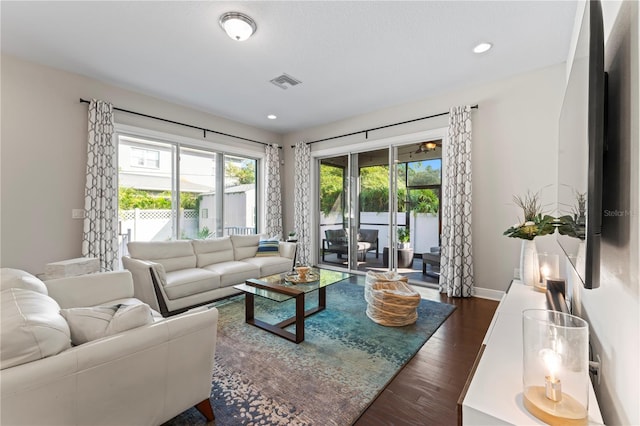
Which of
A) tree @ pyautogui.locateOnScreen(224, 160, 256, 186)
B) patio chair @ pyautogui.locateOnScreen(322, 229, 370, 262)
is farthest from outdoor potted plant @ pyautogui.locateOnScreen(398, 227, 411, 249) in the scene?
tree @ pyautogui.locateOnScreen(224, 160, 256, 186)

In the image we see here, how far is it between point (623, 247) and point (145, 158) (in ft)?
16.3

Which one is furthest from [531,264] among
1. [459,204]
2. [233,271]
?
[233,271]

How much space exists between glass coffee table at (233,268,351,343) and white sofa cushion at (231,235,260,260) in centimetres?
143

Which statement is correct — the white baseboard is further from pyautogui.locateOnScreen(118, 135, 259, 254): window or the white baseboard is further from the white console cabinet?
pyautogui.locateOnScreen(118, 135, 259, 254): window

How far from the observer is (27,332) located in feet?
3.46

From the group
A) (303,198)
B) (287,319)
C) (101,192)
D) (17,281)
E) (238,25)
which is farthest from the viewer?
(303,198)

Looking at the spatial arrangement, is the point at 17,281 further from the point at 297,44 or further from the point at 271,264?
the point at 297,44

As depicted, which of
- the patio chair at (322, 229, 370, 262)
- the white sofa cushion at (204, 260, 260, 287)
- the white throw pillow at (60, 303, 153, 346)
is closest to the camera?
the white throw pillow at (60, 303, 153, 346)

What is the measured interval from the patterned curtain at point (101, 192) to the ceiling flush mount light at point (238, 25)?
7.34ft

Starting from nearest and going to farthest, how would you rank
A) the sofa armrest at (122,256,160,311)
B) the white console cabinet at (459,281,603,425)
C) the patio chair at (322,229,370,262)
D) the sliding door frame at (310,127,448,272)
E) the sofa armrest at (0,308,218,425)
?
the white console cabinet at (459,281,603,425)
the sofa armrest at (0,308,218,425)
the sofa armrest at (122,256,160,311)
the sliding door frame at (310,127,448,272)
the patio chair at (322,229,370,262)

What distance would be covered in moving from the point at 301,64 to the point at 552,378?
3.35m

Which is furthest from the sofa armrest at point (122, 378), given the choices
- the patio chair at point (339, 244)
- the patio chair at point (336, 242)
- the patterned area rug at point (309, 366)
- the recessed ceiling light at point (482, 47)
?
the patio chair at point (336, 242)

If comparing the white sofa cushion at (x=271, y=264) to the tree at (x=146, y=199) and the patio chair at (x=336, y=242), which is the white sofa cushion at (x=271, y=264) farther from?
the tree at (x=146, y=199)

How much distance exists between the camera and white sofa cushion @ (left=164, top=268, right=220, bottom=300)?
303cm
